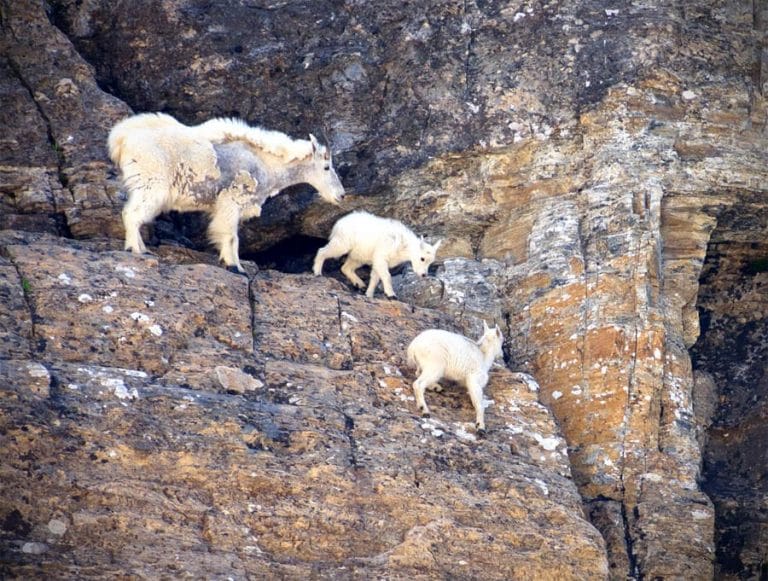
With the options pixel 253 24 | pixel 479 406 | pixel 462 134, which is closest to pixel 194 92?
pixel 253 24

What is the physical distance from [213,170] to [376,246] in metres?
2.24

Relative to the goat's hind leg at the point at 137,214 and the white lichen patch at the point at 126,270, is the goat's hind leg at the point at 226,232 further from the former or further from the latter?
the white lichen patch at the point at 126,270

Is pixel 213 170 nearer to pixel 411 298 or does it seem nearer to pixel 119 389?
pixel 411 298

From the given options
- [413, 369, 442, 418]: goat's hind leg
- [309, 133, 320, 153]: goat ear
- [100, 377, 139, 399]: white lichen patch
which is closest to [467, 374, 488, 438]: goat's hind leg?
[413, 369, 442, 418]: goat's hind leg

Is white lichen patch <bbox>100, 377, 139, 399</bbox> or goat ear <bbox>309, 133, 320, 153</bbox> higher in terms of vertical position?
goat ear <bbox>309, 133, 320, 153</bbox>

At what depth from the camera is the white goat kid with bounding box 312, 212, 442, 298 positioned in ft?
60.7

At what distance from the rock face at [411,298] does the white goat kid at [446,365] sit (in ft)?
0.86

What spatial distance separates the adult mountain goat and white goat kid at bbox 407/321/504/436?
2.61 m

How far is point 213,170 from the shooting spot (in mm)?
17844

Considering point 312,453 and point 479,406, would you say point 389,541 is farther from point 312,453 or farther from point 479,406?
point 479,406

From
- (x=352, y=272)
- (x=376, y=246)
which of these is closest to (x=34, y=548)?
(x=376, y=246)

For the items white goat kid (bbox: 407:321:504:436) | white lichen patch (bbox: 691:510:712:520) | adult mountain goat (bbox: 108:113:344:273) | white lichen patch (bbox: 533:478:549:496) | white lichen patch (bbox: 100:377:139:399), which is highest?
adult mountain goat (bbox: 108:113:344:273)

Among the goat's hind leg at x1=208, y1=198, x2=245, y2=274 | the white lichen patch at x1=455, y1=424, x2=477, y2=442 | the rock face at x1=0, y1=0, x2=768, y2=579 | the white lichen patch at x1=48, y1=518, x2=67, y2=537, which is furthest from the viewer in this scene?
the goat's hind leg at x1=208, y1=198, x2=245, y2=274

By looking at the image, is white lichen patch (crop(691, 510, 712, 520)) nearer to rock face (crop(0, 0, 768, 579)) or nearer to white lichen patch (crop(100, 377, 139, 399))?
rock face (crop(0, 0, 768, 579))
